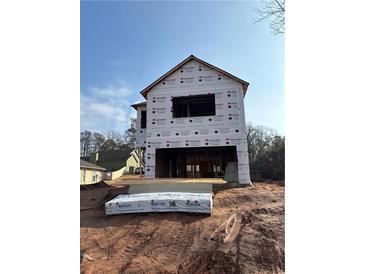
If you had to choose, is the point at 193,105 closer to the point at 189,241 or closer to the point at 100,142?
the point at 189,241

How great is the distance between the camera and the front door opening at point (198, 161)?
1834cm

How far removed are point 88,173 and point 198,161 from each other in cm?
1633

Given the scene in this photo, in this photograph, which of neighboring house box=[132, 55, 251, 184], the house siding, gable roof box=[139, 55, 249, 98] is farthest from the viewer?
the house siding

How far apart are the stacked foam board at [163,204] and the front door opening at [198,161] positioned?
8.56m

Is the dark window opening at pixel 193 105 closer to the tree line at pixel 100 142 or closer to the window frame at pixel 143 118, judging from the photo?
the window frame at pixel 143 118

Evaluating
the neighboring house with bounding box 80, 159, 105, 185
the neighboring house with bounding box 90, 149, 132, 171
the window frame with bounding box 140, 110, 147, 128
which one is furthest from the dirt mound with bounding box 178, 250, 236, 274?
the neighboring house with bounding box 90, 149, 132, 171

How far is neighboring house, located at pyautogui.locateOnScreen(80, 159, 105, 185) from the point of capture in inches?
1098

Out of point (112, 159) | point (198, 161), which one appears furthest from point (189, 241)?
point (112, 159)

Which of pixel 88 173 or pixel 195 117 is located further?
pixel 88 173

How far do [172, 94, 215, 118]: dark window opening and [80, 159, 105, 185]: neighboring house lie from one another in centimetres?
1602

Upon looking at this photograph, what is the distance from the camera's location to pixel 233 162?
17.5m

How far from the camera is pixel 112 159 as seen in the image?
40219 mm

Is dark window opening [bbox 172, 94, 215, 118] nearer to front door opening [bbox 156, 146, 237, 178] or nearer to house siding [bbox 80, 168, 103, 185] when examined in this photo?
front door opening [bbox 156, 146, 237, 178]
